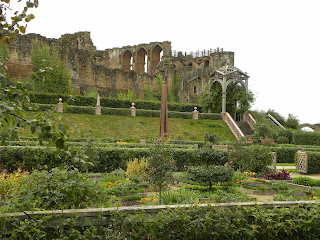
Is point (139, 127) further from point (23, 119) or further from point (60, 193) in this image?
point (23, 119)

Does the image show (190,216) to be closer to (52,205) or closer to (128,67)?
(52,205)

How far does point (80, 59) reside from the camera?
38656mm

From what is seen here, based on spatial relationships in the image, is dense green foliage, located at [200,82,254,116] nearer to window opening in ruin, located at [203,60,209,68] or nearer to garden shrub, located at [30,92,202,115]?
garden shrub, located at [30,92,202,115]

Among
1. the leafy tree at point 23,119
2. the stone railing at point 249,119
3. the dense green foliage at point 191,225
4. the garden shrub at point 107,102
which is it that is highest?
the garden shrub at point 107,102

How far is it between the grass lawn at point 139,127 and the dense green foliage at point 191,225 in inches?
760

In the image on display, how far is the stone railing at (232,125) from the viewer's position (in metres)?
28.3

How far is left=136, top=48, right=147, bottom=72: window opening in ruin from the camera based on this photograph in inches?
2219

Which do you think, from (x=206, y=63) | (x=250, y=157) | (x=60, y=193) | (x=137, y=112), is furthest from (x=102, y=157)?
(x=206, y=63)

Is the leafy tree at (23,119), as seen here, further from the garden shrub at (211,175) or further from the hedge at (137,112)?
the hedge at (137,112)

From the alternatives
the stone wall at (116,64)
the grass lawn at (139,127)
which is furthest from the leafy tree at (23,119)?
the stone wall at (116,64)

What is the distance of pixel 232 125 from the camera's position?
30.4 m

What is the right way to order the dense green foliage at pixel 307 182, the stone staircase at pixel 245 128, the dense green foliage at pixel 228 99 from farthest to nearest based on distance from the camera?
the dense green foliage at pixel 228 99 < the stone staircase at pixel 245 128 < the dense green foliage at pixel 307 182

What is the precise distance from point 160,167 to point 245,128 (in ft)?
82.9

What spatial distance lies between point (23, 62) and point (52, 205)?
110 ft
